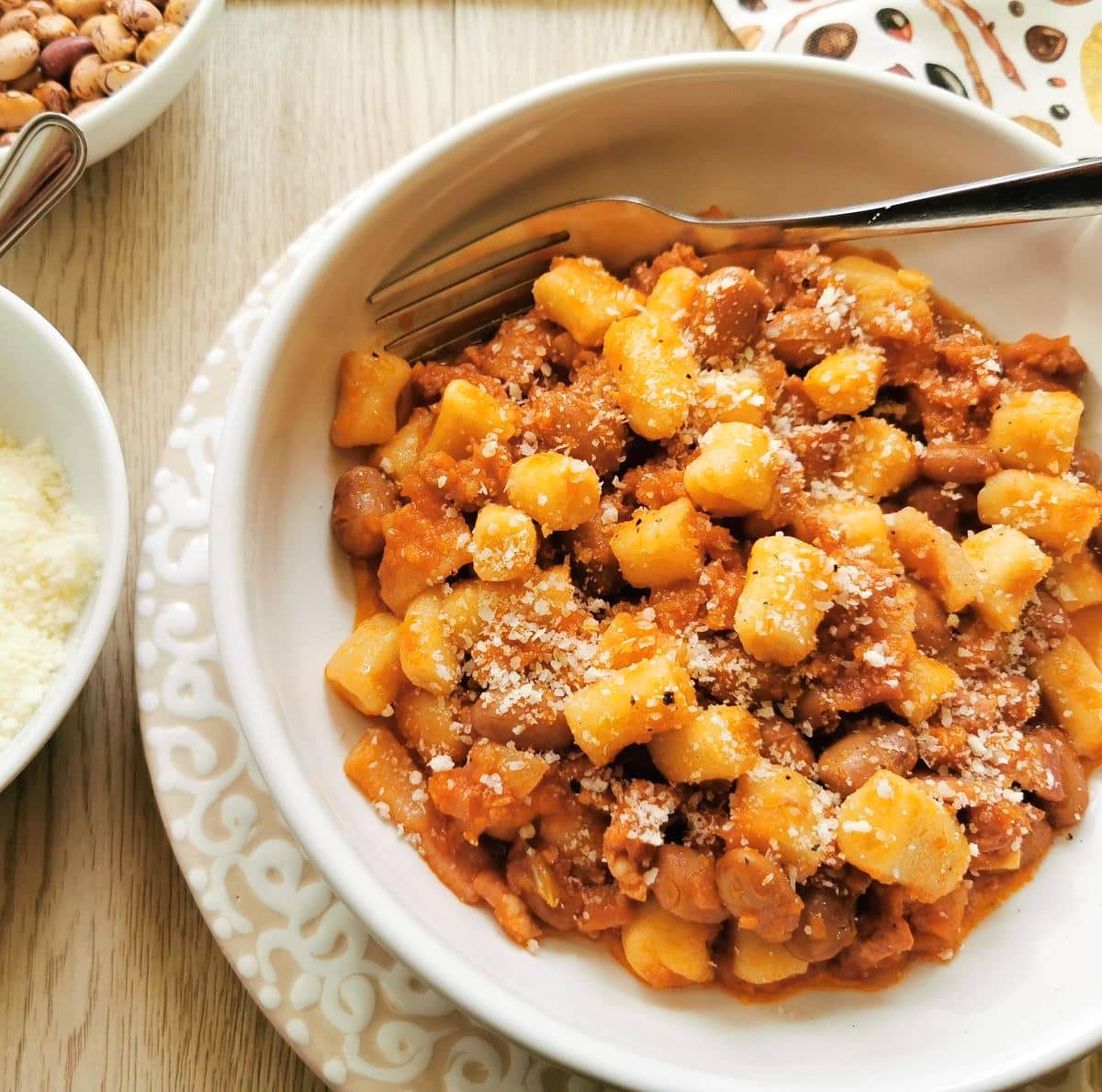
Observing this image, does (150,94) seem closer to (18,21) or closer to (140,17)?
(140,17)

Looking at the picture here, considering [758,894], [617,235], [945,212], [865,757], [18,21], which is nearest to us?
[758,894]

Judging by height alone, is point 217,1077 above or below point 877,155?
below

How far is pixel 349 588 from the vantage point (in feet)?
5.38

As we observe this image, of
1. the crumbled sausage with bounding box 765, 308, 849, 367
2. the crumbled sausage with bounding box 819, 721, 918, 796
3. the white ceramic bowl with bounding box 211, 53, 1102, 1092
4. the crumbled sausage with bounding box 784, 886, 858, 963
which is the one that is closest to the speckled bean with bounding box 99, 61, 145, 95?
the white ceramic bowl with bounding box 211, 53, 1102, 1092

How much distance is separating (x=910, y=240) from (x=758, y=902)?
3.73 feet

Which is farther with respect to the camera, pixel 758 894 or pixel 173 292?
pixel 173 292

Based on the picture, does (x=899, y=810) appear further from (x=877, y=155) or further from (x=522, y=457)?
(x=877, y=155)

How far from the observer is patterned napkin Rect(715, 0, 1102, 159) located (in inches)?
81.3

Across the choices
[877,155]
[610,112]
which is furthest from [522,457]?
[877,155]

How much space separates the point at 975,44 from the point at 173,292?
1666 mm

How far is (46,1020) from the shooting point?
1628mm

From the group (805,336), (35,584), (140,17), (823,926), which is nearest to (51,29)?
(140,17)

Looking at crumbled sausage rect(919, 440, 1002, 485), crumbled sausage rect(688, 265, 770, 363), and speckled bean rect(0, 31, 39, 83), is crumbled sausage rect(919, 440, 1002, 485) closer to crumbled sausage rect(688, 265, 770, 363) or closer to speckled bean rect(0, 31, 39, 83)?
crumbled sausage rect(688, 265, 770, 363)

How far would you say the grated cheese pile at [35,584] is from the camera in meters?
1.55
